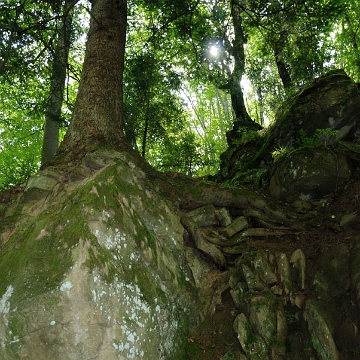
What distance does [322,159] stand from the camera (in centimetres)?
650

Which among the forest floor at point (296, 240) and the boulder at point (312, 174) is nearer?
the forest floor at point (296, 240)

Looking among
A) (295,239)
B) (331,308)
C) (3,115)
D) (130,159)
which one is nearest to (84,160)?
(130,159)

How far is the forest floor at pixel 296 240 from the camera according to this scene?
4.34 metres

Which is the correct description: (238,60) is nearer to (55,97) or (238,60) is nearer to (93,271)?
(55,97)

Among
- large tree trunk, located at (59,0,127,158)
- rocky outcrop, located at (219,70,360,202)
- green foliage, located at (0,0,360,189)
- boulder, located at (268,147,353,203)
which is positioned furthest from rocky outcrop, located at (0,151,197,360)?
green foliage, located at (0,0,360,189)

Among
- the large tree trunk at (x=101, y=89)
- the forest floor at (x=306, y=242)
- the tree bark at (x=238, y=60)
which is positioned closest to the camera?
the forest floor at (x=306, y=242)

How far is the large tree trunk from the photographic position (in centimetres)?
563

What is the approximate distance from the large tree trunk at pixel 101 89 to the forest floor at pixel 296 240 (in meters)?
1.46

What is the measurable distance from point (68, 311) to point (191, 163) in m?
9.20

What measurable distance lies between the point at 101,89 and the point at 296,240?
4.36m

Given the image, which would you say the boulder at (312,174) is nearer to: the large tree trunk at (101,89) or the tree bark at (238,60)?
the large tree trunk at (101,89)

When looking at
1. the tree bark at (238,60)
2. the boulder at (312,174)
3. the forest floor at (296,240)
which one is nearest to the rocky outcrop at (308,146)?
the boulder at (312,174)

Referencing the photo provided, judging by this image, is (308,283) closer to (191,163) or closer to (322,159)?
(322,159)

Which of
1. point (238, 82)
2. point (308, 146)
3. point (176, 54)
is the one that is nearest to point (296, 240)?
point (308, 146)
